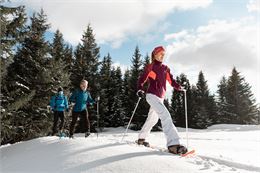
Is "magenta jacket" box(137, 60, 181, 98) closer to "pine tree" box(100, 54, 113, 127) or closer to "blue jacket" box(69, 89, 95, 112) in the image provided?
"blue jacket" box(69, 89, 95, 112)

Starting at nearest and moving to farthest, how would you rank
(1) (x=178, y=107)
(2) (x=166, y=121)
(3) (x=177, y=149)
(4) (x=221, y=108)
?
(3) (x=177, y=149), (2) (x=166, y=121), (1) (x=178, y=107), (4) (x=221, y=108)

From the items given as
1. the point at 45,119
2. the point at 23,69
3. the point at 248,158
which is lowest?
the point at 248,158

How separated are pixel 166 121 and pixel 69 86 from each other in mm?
22900

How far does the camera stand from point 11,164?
636 centimetres

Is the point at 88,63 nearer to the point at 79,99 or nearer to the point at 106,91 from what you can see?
the point at 106,91

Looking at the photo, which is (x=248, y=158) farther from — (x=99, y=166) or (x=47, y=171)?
(x=47, y=171)

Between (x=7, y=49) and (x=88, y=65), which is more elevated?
(x=88, y=65)

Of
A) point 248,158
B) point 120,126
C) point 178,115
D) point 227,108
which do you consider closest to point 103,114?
A: point 120,126

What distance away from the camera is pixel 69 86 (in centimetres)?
2920

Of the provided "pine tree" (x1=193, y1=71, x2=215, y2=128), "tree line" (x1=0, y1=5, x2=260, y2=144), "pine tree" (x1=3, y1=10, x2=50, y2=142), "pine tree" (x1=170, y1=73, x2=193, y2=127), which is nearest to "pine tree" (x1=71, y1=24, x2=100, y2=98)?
"tree line" (x1=0, y1=5, x2=260, y2=144)

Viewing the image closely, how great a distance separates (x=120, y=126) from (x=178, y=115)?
12580 millimetres

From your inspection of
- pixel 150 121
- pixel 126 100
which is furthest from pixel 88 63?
pixel 150 121

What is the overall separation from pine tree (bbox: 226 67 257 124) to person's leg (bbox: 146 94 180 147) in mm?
47393

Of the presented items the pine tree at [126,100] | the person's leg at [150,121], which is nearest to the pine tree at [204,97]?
the pine tree at [126,100]
